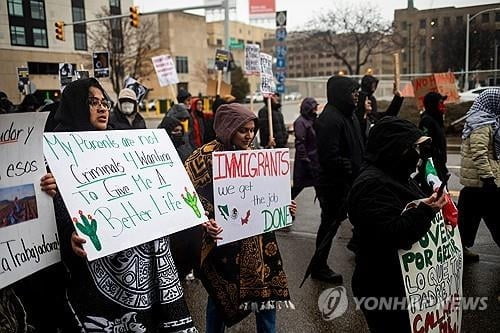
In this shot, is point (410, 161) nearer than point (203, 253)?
Yes

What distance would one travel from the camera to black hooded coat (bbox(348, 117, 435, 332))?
2521 mm

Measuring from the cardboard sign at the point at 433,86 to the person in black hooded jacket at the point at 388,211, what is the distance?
21.4ft

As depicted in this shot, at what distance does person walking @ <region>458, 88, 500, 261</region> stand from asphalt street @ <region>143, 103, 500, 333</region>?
0.45 metres

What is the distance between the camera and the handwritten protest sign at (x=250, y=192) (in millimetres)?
3094

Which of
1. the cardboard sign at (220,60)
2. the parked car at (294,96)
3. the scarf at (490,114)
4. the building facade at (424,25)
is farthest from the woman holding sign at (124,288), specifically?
the parked car at (294,96)

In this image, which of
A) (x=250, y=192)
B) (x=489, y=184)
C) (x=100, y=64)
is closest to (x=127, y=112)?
(x=100, y=64)

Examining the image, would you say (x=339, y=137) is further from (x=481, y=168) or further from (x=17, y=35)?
(x=17, y=35)

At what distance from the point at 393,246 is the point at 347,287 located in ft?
8.17

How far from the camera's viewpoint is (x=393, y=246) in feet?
8.42

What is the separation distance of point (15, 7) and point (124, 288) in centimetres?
127

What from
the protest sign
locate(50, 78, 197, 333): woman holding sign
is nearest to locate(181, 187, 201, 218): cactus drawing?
locate(50, 78, 197, 333): woman holding sign

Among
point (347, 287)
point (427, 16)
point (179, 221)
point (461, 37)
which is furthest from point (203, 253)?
point (427, 16)

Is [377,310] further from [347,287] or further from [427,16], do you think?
[427,16]

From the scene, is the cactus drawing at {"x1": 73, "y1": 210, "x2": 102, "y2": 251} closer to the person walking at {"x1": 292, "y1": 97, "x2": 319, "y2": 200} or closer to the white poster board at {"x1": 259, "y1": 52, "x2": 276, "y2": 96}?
the white poster board at {"x1": 259, "y1": 52, "x2": 276, "y2": 96}
